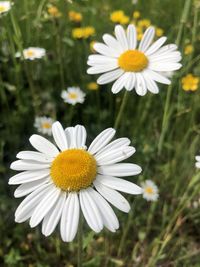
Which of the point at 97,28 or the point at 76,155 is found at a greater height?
the point at 97,28

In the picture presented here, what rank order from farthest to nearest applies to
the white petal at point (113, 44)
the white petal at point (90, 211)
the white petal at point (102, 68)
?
1. the white petal at point (113, 44)
2. the white petal at point (102, 68)
3. the white petal at point (90, 211)

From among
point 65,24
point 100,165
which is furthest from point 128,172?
point 65,24

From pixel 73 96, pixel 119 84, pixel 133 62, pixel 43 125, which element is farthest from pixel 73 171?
pixel 73 96

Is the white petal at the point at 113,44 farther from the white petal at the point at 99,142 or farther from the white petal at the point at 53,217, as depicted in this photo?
the white petal at the point at 53,217

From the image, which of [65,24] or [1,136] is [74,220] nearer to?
[1,136]

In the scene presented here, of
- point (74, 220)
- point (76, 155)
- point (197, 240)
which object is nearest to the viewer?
point (74, 220)

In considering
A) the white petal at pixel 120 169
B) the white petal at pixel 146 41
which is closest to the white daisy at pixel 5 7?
the white petal at pixel 146 41

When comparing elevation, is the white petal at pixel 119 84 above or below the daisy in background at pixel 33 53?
below
